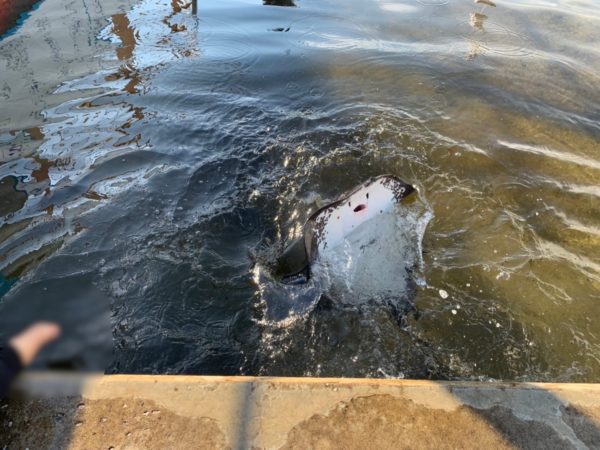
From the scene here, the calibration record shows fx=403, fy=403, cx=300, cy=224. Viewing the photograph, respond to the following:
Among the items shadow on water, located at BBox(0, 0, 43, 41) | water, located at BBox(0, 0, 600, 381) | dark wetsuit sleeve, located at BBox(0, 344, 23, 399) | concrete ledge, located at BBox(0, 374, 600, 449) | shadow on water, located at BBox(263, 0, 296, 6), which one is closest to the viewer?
concrete ledge, located at BBox(0, 374, 600, 449)

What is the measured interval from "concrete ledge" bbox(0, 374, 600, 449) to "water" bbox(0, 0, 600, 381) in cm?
56

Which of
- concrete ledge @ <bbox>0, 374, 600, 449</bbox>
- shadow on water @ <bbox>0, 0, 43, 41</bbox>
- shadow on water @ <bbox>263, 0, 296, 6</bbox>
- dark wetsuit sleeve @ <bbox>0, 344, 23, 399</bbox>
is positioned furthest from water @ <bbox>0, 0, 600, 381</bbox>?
shadow on water @ <bbox>263, 0, 296, 6</bbox>

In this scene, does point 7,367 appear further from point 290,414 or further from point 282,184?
point 282,184

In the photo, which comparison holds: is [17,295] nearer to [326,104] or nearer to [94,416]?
[94,416]

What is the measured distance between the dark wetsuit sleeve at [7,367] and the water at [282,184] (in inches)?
14.0

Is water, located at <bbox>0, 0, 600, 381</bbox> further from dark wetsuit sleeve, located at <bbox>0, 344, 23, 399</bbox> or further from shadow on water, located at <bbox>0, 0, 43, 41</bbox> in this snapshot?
dark wetsuit sleeve, located at <bbox>0, 344, 23, 399</bbox>

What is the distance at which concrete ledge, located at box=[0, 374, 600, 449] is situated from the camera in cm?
208

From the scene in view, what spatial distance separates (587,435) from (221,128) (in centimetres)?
456

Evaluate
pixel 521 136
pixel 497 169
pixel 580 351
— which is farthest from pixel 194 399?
pixel 521 136

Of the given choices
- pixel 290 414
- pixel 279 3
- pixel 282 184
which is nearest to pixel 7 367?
pixel 290 414

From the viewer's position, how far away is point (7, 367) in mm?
2291

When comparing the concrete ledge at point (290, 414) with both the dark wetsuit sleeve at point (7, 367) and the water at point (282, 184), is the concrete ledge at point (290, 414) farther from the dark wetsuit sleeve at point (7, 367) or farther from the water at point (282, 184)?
the water at point (282, 184)

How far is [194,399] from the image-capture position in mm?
2211

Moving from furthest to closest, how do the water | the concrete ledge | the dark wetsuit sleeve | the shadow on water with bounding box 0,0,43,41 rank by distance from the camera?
the shadow on water with bounding box 0,0,43,41, the water, the dark wetsuit sleeve, the concrete ledge
